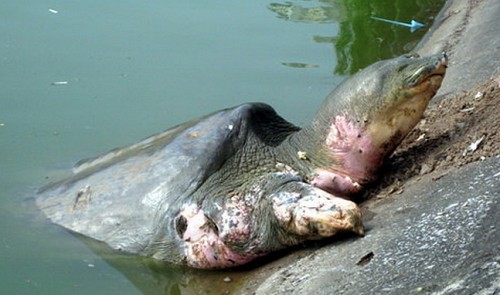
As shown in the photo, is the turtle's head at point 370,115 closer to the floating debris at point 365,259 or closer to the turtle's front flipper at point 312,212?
the turtle's front flipper at point 312,212

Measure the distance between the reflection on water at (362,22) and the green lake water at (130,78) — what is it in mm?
21

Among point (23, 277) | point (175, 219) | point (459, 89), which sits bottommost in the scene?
point (23, 277)

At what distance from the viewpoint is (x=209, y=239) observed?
495cm

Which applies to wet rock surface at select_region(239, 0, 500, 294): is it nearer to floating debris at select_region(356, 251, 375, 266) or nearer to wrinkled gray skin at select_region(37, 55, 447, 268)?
floating debris at select_region(356, 251, 375, 266)

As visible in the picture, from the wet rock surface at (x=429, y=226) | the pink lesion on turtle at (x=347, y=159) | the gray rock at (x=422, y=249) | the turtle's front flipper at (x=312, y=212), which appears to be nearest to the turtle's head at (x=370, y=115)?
the pink lesion on turtle at (x=347, y=159)

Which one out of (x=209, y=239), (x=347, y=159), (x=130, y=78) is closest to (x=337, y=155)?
(x=347, y=159)

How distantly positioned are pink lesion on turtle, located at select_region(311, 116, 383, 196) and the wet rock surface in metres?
0.11

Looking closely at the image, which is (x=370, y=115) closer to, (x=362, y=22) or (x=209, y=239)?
(x=209, y=239)

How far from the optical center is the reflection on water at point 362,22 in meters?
9.02

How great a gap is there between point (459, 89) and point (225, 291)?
2.74m

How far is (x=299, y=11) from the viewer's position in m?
10.3

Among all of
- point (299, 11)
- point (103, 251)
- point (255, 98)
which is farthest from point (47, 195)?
point (299, 11)

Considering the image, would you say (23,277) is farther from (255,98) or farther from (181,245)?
(255,98)

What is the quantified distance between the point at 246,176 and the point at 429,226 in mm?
1358
